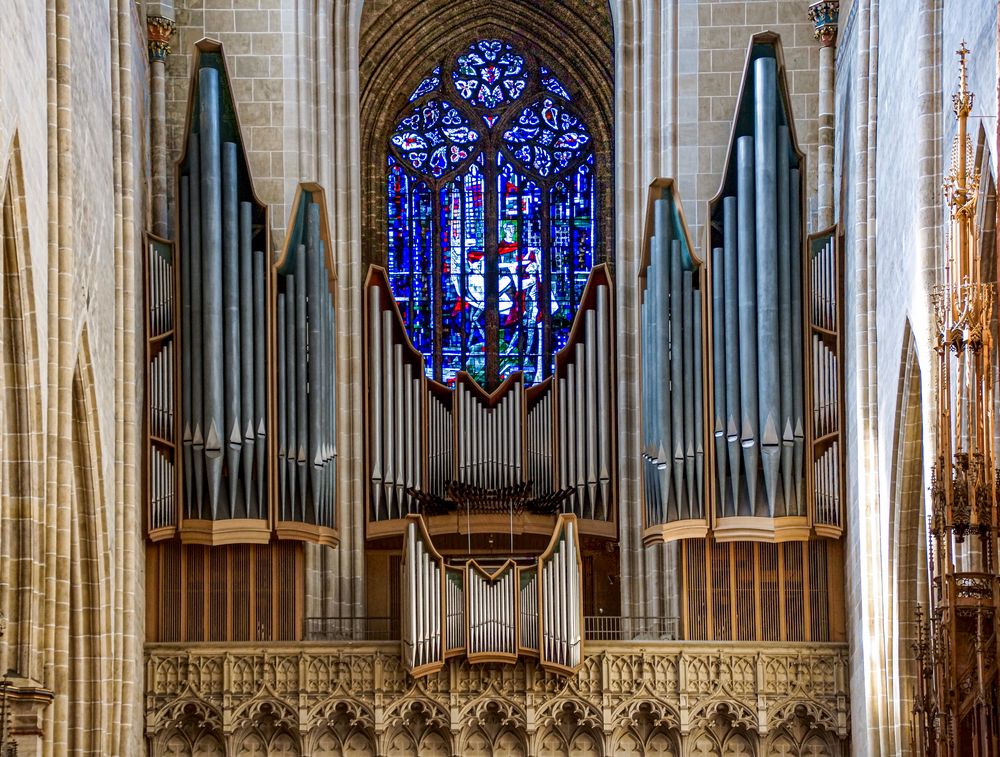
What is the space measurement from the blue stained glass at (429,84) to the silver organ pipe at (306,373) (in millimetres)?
4873

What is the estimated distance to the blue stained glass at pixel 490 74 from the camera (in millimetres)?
29172

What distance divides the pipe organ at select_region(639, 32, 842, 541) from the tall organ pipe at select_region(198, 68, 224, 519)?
4381mm

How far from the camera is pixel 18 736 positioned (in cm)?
1766

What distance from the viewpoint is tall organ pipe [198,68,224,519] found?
922 inches

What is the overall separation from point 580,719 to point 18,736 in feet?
23.3

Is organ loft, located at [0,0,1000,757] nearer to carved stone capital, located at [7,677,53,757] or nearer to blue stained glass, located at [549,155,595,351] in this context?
carved stone capital, located at [7,677,53,757]

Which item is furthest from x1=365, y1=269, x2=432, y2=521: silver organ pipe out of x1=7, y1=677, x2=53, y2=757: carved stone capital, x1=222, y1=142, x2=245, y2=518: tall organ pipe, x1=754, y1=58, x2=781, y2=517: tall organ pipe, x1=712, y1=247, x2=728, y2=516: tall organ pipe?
x1=7, y1=677, x2=53, y2=757: carved stone capital

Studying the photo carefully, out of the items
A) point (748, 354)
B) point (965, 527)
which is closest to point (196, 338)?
point (748, 354)

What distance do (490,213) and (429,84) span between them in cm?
190

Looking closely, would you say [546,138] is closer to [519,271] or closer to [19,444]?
[519,271]

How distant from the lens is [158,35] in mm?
24672

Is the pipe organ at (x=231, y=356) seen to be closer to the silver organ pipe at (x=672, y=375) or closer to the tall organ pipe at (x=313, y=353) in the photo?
the tall organ pipe at (x=313, y=353)

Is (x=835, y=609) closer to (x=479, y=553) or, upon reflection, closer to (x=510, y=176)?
(x=479, y=553)

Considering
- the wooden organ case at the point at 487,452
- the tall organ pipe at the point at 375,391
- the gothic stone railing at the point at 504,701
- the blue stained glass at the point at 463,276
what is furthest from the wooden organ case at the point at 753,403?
the blue stained glass at the point at 463,276
